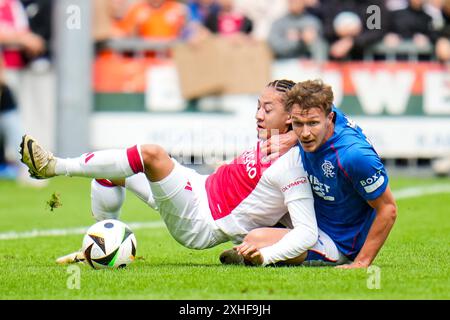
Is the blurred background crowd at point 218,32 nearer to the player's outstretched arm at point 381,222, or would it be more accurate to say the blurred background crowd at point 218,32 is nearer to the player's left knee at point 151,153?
the player's left knee at point 151,153

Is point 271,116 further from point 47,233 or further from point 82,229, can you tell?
point 82,229

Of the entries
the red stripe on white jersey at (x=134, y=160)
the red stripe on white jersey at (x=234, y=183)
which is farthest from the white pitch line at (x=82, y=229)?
the red stripe on white jersey at (x=134, y=160)

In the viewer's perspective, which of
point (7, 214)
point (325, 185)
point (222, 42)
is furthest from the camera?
point (222, 42)

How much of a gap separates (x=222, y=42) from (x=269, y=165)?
9.38 meters

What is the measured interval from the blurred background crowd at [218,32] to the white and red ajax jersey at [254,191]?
911cm

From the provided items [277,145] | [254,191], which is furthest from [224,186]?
[277,145]

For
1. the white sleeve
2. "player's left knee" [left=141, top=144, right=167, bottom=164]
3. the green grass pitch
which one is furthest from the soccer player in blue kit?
"player's left knee" [left=141, top=144, right=167, bottom=164]

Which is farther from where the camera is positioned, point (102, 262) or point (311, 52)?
point (311, 52)

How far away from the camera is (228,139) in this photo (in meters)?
17.0

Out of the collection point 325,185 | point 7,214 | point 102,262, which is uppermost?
point 325,185

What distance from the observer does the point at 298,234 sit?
761 centimetres
